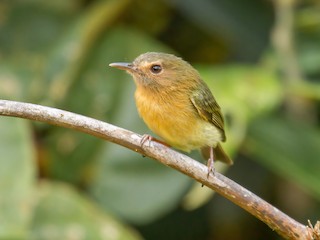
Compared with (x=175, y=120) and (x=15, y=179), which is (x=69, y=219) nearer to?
(x=15, y=179)

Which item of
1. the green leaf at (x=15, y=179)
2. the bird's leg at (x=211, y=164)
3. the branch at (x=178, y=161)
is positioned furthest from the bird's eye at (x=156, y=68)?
the green leaf at (x=15, y=179)

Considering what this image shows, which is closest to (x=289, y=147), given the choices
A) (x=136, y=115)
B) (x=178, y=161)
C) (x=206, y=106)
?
(x=136, y=115)

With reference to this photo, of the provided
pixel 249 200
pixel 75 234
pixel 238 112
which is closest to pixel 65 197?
pixel 75 234

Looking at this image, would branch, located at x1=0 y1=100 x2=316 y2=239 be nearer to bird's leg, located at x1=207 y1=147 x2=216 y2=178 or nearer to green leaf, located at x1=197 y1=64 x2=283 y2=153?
bird's leg, located at x1=207 y1=147 x2=216 y2=178

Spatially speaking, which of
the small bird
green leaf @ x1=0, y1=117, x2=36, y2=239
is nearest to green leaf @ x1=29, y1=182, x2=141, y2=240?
green leaf @ x1=0, y1=117, x2=36, y2=239

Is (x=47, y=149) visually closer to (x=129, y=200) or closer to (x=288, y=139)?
(x=129, y=200)

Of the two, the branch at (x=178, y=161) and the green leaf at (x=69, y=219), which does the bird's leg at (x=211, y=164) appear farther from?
the green leaf at (x=69, y=219)

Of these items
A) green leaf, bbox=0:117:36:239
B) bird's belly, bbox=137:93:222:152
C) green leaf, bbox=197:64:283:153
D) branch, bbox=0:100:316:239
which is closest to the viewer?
branch, bbox=0:100:316:239
